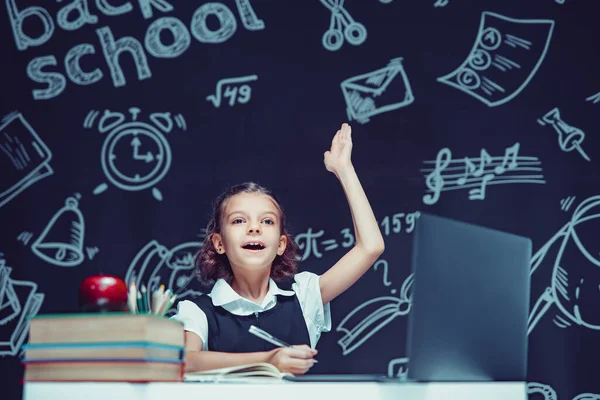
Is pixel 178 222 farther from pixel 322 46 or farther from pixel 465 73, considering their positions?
pixel 465 73

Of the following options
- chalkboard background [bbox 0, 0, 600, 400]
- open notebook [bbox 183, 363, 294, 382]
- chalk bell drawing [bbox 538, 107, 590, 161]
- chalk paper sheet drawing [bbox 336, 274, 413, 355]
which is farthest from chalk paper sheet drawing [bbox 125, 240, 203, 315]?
open notebook [bbox 183, 363, 294, 382]

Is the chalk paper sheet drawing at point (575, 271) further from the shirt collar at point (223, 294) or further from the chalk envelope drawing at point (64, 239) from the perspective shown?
the chalk envelope drawing at point (64, 239)

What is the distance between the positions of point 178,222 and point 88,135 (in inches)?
19.3

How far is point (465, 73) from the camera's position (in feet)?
9.41

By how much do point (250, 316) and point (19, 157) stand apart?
1.44 metres

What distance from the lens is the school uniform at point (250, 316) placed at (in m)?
1.91

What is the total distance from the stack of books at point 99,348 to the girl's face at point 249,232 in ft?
2.73

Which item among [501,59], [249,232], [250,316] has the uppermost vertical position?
[501,59]

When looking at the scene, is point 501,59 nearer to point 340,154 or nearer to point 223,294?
point 340,154

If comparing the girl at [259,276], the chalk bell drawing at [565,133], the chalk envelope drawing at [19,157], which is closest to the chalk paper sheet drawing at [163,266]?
the chalk envelope drawing at [19,157]

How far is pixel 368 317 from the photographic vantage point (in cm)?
278

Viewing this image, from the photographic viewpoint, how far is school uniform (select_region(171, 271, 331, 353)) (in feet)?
6.27

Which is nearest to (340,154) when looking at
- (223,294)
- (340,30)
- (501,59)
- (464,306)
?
(223,294)

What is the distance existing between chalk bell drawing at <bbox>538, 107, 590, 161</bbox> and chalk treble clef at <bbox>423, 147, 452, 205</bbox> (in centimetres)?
36
